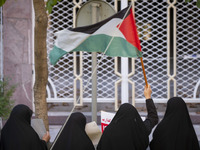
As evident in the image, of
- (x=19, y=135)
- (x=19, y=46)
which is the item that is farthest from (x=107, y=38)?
(x=19, y=46)

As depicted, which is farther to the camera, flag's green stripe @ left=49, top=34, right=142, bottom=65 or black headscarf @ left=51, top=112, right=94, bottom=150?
flag's green stripe @ left=49, top=34, right=142, bottom=65

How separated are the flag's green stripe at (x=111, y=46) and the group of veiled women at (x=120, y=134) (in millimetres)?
927

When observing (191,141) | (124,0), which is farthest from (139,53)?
(124,0)

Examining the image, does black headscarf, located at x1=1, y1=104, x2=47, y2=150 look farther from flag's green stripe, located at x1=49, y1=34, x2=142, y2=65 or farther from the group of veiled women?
flag's green stripe, located at x1=49, y1=34, x2=142, y2=65

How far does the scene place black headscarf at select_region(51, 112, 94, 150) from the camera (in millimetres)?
3662

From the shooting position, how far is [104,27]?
4590mm

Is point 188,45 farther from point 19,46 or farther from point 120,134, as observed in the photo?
point 120,134

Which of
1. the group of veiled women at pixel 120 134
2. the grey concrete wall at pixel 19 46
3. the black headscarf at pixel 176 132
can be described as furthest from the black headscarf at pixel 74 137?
the grey concrete wall at pixel 19 46

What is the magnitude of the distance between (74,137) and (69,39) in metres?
1.47

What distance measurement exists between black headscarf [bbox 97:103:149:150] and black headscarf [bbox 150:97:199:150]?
19 centimetres

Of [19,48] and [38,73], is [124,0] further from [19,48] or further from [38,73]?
[38,73]

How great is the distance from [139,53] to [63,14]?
4331 millimetres

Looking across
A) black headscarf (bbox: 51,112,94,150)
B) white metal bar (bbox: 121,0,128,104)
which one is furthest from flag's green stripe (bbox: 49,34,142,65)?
white metal bar (bbox: 121,0,128,104)

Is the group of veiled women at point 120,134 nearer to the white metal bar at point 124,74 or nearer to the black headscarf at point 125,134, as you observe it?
the black headscarf at point 125,134
